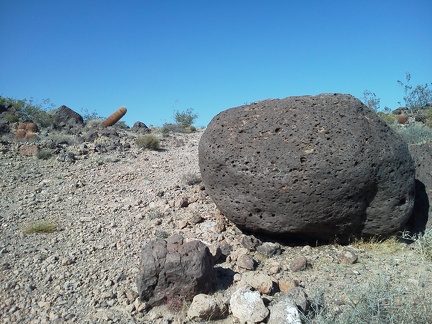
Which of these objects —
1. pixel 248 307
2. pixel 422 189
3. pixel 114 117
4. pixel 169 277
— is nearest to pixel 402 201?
pixel 422 189

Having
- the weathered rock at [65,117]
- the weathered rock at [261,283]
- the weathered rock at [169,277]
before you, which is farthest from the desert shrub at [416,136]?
the weathered rock at [65,117]

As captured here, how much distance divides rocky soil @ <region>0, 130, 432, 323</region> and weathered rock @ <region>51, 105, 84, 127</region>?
9734 millimetres

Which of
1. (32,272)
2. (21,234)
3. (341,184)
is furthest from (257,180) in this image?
(21,234)

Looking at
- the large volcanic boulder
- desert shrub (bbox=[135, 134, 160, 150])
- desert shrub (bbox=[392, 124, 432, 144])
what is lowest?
the large volcanic boulder

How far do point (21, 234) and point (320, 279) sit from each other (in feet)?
12.2

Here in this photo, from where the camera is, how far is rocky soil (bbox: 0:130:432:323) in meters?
3.43

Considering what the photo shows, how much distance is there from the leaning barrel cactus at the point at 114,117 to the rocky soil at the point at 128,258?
8644mm

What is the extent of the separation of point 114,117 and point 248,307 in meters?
13.6

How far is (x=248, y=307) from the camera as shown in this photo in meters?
3.14

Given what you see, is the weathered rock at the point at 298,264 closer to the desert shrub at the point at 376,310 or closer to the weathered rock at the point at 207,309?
the desert shrub at the point at 376,310

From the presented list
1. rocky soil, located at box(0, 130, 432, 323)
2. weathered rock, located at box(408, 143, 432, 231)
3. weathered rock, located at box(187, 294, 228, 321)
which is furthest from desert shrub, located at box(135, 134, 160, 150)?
weathered rock, located at box(187, 294, 228, 321)

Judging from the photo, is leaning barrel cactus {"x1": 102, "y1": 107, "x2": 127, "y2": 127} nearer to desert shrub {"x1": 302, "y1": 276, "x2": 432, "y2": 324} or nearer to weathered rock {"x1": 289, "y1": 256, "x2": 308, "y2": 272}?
weathered rock {"x1": 289, "y1": 256, "x2": 308, "y2": 272}

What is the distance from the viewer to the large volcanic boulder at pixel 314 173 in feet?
13.5

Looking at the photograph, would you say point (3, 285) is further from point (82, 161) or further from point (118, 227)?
point (82, 161)
